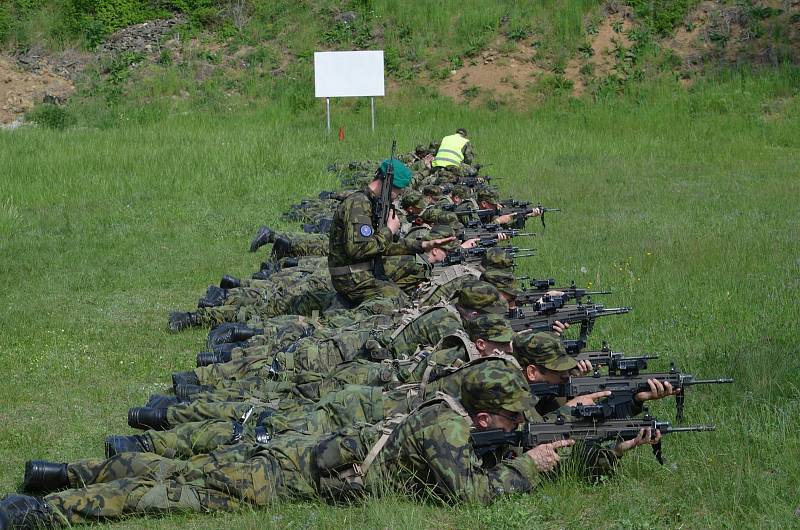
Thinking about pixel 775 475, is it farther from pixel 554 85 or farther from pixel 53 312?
pixel 554 85

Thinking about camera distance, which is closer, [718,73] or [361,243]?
[361,243]

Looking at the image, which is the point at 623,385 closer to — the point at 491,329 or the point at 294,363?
the point at 491,329

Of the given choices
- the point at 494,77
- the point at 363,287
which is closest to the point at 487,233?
the point at 363,287

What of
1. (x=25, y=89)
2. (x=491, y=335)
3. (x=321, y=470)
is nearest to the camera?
(x=321, y=470)

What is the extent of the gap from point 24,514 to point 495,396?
262 cm

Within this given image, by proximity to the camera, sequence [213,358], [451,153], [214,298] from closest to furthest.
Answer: [213,358], [214,298], [451,153]

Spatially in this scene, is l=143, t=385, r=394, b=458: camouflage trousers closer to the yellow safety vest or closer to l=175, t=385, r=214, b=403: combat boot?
l=175, t=385, r=214, b=403: combat boot

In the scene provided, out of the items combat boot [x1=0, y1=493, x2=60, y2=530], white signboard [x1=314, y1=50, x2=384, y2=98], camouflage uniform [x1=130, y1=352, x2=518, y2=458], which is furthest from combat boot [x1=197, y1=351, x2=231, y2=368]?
white signboard [x1=314, y1=50, x2=384, y2=98]

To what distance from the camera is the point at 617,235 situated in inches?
620

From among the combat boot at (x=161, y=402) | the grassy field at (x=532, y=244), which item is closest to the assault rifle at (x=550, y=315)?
the grassy field at (x=532, y=244)

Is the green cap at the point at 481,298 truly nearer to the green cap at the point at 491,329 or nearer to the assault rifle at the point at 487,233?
the green cap at the point at 491,329

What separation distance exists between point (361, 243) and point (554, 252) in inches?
182

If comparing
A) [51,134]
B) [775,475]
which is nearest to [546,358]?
[775,475]

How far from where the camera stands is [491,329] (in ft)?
24.3
